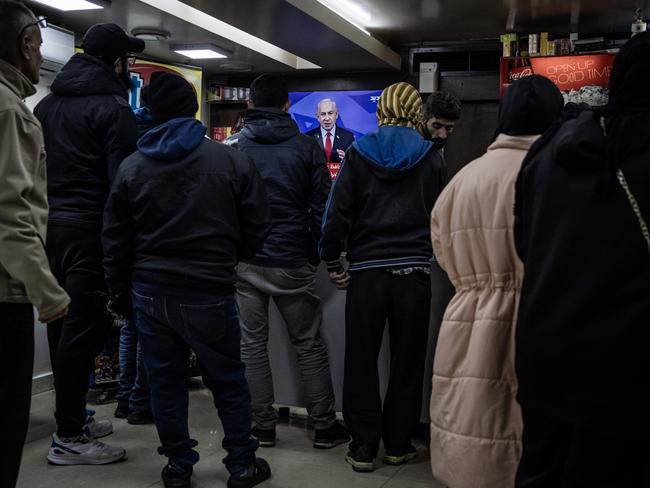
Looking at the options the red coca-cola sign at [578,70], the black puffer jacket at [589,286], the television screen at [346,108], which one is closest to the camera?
the black puffer jacket at [589,286]

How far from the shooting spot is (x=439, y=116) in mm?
3521

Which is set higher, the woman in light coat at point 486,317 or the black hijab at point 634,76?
the black hijab at point 634,76

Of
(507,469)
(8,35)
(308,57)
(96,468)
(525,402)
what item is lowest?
(96,468)

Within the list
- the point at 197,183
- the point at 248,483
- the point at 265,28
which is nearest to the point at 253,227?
the point at 197,183

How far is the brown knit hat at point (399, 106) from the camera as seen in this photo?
9.98ft

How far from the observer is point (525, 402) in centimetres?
155

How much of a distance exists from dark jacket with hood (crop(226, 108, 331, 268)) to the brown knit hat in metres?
0.41

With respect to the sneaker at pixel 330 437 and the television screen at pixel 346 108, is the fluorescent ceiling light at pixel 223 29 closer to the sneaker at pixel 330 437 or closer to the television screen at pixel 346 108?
the television screen at pixel 346 108

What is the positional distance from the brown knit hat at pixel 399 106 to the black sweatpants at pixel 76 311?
4.17ft

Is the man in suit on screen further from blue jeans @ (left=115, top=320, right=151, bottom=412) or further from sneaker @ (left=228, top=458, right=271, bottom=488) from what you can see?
sneaker @ (left=228, top=458, right=271, bottom=488)

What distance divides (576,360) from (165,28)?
565 centimetres

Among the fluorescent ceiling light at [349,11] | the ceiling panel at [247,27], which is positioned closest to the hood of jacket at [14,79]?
the ceiling panel at [247,27]

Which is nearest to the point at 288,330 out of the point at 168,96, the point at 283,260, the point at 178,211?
the point at 283,260

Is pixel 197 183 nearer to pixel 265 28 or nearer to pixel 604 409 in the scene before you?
pixel 604 409
